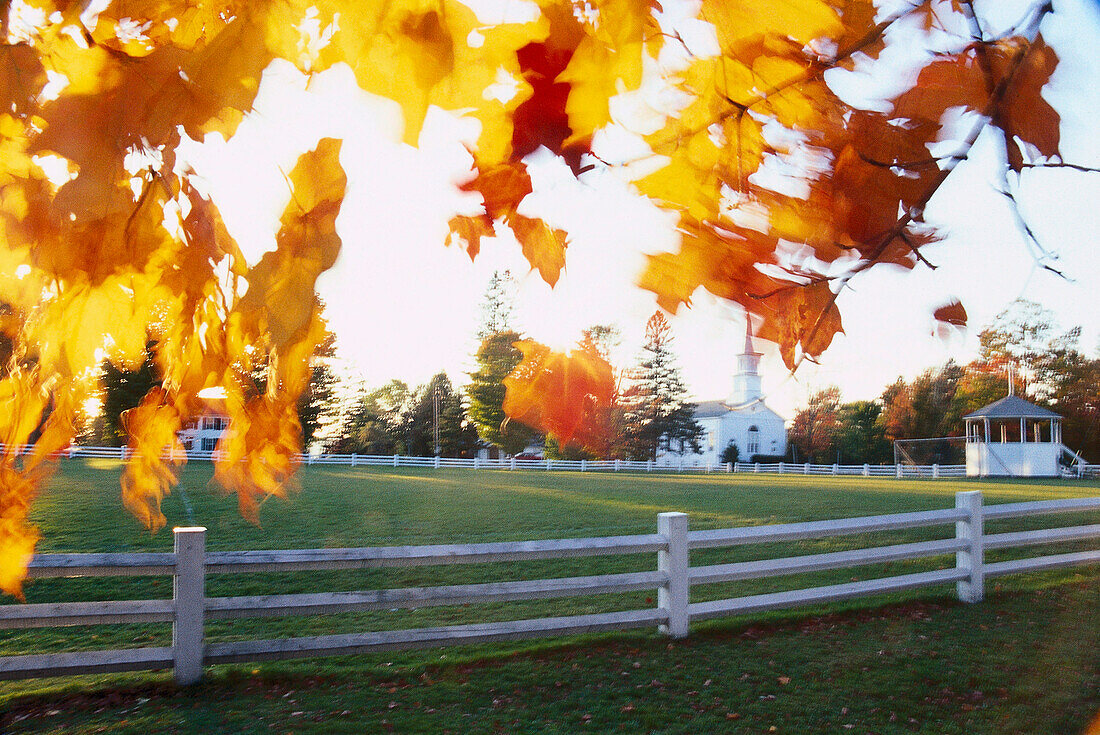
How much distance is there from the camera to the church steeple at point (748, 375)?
1174 mm

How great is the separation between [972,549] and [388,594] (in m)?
5.07

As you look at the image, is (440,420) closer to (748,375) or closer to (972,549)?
(972,549)

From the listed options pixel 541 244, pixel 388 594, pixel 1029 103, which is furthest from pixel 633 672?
pixel 1029 103

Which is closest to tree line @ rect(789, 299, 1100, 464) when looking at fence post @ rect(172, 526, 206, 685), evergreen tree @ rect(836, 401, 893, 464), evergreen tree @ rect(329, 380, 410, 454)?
evergreen tree @ rect(836, 401, 893, 464)

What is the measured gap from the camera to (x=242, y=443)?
1.59 meters

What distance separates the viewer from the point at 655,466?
1146 inches

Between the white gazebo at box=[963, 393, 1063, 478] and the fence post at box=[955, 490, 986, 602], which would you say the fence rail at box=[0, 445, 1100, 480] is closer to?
the white gazebo at box=[963, 393, 1063, 478]

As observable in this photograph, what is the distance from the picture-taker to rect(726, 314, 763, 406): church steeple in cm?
117

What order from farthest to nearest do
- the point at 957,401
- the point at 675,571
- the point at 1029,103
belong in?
the point at 957,401 → the point at 675,571 → the point at 1029,103

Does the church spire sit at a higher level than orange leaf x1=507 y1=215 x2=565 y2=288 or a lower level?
lower

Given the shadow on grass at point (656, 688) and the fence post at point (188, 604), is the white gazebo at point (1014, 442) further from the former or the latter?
the fence post at point (188, 604)

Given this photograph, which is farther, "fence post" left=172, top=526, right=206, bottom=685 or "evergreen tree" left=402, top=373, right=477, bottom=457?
"evergreen tree" left=402, top=373, right=477, bottom=457

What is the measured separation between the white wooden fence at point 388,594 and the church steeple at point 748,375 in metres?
3.69

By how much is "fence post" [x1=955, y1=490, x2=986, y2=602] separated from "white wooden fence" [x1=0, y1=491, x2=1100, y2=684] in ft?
1.20
